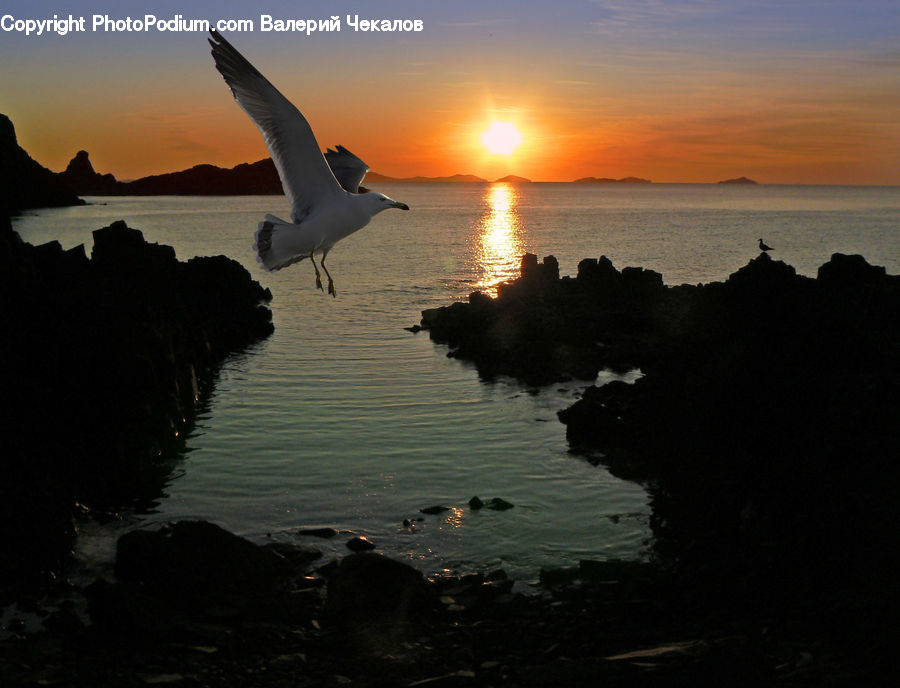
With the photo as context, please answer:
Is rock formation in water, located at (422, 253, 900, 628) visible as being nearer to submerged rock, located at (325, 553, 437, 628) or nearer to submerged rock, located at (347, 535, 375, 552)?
submerged rock, located at (325, 553, 437, 628)

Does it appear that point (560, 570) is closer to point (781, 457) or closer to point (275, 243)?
point (781, 457)

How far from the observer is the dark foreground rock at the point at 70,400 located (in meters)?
13.4

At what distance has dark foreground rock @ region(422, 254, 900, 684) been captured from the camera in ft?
36.4

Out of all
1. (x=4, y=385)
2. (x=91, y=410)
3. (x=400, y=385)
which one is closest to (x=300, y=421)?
(x=400, y=385)

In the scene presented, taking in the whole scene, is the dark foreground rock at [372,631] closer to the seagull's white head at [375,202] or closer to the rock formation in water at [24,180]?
the seagull's white head at [375,202]

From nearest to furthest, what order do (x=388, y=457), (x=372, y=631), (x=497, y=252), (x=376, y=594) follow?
1. (x=372, y=631)
2. (x=376, y=594)
3. (x=388, y=457)
4. (x=497, y=252)

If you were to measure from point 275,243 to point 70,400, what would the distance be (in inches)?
284

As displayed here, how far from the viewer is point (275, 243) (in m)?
12.5

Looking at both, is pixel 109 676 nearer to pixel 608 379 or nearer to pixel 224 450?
pixel 224 450

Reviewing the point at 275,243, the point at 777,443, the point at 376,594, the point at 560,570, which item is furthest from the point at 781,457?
the point at 275,243

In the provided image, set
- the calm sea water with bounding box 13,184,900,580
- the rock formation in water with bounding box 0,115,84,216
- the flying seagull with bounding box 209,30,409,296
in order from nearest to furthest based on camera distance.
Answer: the flying seagull with bounding box 209,30,409,296, the calm sea water with bounding box 13,184,900,580, the rock formation in water with bounding box 0,115,84,216

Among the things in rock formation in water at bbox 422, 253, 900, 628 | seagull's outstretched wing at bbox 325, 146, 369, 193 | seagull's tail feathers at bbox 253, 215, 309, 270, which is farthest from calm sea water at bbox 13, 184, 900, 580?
seagull's outstretched wing at bbox 325, 146, 369, 193

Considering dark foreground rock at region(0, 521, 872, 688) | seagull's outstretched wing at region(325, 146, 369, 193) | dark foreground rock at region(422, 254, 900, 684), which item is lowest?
dark foreground rock at region(0, 521, 872, 688)

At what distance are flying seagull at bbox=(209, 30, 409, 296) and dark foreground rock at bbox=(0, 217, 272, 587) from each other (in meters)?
5.20
